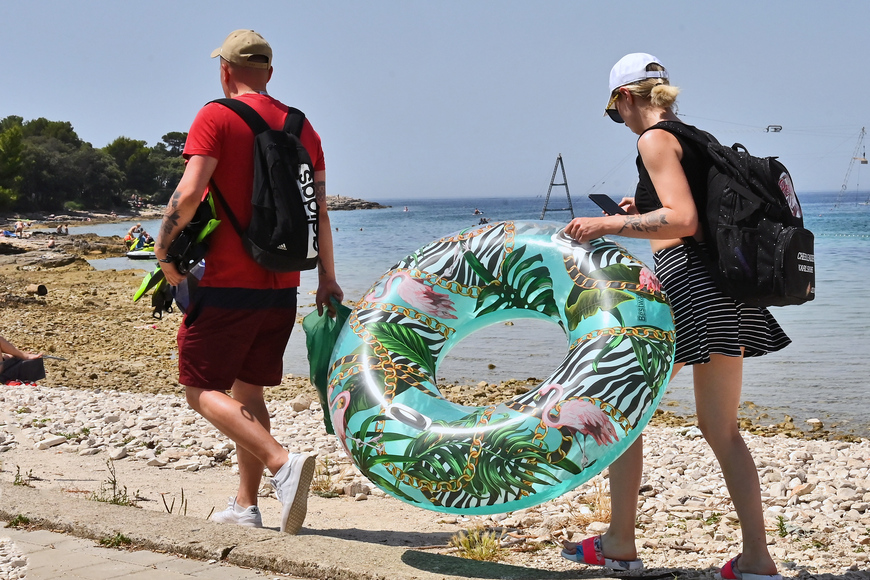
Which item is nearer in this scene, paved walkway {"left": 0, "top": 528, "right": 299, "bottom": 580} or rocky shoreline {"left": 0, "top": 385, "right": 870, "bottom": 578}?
paved walkway {"left": 0, "top": 528, "right": 299, "bottom": 580}

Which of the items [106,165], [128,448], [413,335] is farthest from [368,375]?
[106,165]

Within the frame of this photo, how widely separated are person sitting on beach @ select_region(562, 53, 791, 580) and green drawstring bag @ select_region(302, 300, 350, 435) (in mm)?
985

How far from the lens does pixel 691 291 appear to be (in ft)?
8.72

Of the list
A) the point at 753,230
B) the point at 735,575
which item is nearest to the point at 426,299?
the point at 753,230

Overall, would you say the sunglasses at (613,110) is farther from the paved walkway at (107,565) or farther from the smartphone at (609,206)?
the paved walkway at (107,565)

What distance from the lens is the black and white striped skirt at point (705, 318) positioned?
2596mm

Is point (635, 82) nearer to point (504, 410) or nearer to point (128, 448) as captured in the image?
point (504, 410)

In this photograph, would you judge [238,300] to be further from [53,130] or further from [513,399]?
[53,130]

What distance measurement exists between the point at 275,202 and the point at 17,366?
540cm

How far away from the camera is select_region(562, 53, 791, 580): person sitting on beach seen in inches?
101

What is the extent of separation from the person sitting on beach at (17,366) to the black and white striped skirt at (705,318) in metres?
6.41

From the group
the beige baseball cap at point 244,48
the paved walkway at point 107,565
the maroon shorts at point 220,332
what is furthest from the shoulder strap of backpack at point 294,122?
the paved walkway at point 107,565

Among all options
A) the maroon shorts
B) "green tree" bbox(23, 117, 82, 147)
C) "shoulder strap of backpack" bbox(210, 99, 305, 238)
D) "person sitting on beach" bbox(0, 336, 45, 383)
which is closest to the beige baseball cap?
"shoulder strap of backpack" bbox(210, 99, 305, 238)

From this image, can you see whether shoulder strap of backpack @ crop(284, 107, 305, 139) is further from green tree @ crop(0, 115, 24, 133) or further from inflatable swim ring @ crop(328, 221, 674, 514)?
green tree @ crop(0, 115, 24, 133)
